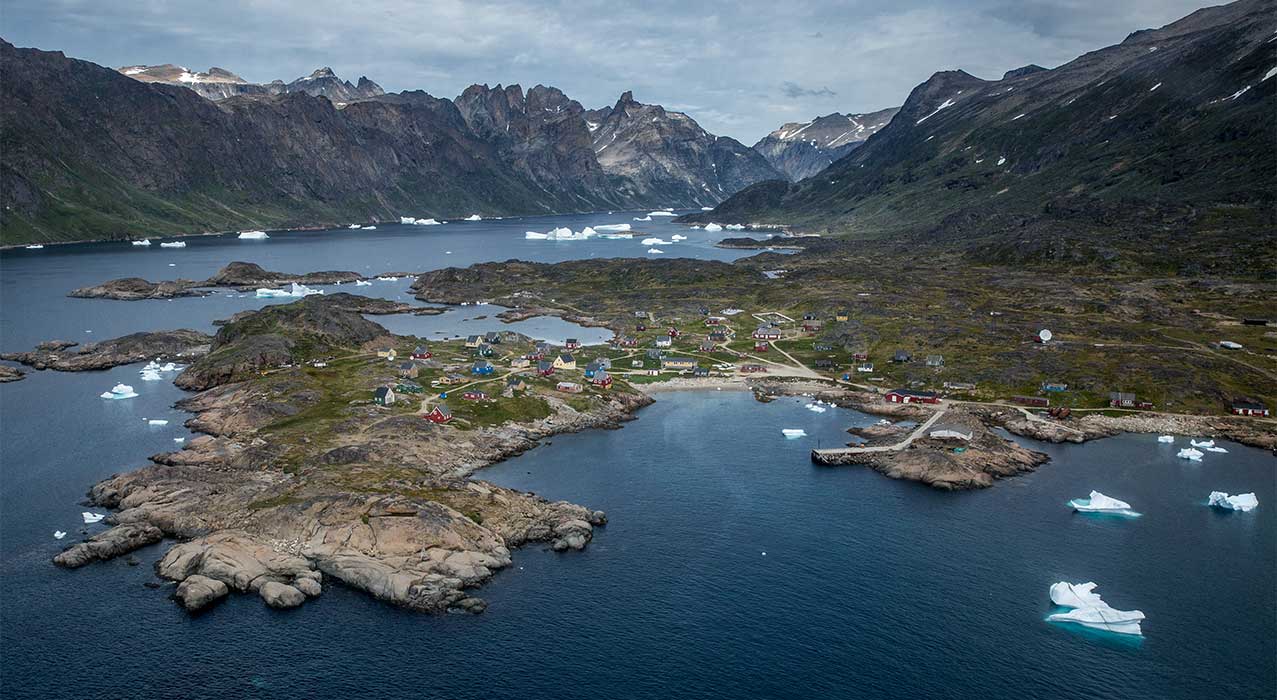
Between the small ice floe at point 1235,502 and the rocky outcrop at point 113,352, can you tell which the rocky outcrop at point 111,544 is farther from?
the small ice floe at point 1235,502

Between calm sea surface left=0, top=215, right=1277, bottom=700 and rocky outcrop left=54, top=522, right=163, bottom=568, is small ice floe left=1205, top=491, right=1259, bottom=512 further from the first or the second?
rocky outcrop left=54, top=522, right=163, bottom=568

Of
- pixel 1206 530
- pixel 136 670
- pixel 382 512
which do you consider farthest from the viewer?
pixel 1206 530

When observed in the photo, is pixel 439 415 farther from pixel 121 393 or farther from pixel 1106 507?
pixel 1106 507

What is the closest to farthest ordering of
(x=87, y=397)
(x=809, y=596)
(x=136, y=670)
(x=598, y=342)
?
(x=136, y=670) → (x=809, y=596) → (x=87, y=397) → (x=598, y=342)

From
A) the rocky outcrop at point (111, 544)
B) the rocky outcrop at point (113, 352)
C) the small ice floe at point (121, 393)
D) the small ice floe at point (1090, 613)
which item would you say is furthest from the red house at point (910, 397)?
the rocky outcrop at point (113, 352)

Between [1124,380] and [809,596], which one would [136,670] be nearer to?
[809,596]

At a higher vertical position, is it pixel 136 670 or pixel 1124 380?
pixel 1124 380

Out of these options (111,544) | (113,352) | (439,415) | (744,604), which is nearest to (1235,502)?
(744,604)

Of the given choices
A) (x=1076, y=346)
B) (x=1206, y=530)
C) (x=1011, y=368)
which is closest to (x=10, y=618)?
(x=1206, y=530)
